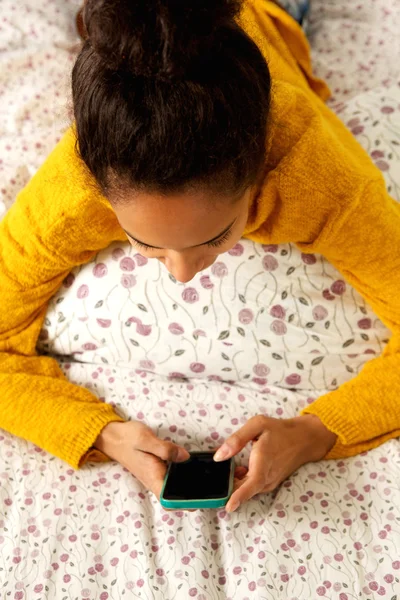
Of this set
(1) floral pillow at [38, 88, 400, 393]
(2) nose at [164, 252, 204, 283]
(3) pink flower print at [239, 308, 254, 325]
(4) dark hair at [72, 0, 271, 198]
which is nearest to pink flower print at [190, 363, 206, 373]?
(1) floral pillow at [38, 88, 400, 393]

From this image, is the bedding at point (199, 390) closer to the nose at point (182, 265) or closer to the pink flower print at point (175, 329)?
the pink flower print at point (175, 329)

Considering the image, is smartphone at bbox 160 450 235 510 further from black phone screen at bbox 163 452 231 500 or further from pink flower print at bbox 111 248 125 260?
pink flower print at bbox 111 248 125 260

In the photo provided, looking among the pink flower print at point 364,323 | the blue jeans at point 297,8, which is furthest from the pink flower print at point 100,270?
the blue jeans at point 297,8

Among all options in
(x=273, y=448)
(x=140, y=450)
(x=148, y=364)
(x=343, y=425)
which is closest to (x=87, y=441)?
(x=140, y=450)

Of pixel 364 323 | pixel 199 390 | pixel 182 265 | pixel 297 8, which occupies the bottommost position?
pixel 199 390

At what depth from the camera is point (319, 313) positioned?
3.84 ft

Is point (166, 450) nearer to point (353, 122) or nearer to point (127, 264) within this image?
point (127, 264)

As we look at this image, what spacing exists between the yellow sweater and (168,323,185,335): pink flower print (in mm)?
177

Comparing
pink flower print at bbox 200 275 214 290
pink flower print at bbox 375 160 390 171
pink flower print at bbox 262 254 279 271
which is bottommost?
pink flower print at bbox 200 275 214 290

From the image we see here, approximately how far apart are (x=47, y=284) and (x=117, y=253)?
14cm

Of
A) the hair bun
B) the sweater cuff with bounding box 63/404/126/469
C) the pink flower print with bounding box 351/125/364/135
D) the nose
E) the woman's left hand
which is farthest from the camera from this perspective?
the pink flower print with bounding box 351/125/364/135

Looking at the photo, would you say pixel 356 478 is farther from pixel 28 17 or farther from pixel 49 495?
pixel 28 17

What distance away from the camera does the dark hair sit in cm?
64

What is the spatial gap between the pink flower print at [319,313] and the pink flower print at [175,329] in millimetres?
236
